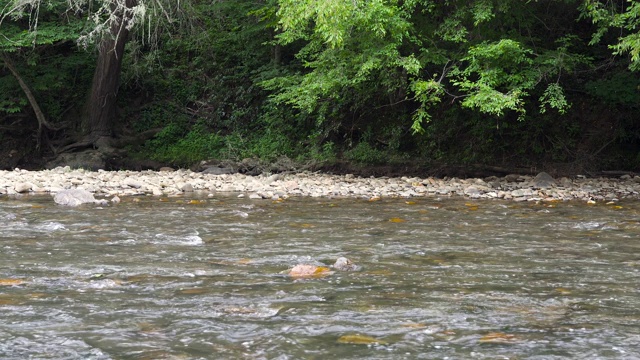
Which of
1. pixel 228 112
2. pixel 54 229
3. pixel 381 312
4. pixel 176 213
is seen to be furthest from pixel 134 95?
pixel 381 312

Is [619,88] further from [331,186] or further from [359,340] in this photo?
[359,340]

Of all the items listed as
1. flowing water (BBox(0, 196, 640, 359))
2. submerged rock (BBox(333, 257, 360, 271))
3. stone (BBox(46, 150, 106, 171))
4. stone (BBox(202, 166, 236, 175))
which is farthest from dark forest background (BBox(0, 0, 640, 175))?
submerged rock (BBox(333, 257, 360, 271))

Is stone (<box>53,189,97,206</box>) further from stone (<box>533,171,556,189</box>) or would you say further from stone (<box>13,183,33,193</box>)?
stone (<box>533,171,556,189</box>)

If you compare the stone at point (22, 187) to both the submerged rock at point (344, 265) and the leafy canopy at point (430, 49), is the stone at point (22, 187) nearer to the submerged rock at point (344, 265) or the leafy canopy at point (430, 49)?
the leafy canopy at point (430, 49)

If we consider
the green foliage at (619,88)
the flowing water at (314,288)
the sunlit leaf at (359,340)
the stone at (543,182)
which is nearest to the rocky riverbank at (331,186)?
the stone at (543,182)

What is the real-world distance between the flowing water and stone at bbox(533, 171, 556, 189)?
4000 mm

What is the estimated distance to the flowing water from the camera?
317cm

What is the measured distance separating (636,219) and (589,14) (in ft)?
12.8

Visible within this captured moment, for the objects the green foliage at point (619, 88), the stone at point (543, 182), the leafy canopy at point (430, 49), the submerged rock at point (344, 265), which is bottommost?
the stone at point (543, 182)

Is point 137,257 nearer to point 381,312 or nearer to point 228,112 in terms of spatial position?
point 381,312

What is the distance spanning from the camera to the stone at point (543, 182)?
11.6m

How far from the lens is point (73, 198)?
8719mm

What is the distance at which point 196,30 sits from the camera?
16.3 meters

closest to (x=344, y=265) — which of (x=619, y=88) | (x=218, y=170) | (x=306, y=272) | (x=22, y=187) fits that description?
(x=306, y=272)
